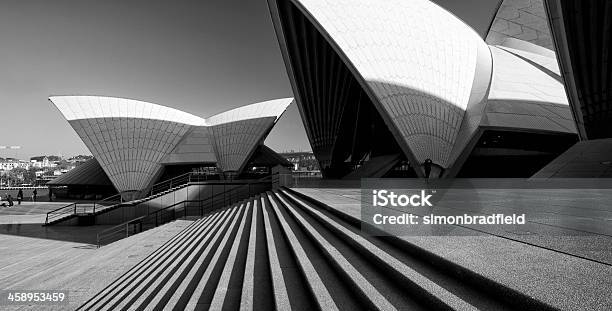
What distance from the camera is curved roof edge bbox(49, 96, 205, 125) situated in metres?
28.3

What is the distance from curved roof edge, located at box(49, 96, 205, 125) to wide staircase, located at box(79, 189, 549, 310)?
2816 centimetres

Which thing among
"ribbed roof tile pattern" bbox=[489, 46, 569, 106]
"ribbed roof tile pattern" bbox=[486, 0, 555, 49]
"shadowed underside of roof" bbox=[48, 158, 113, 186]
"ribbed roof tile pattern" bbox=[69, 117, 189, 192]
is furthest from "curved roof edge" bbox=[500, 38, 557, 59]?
"shadowed underside of roof" bbox=[48, 158, 113, 186]

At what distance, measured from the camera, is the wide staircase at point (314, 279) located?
245cm

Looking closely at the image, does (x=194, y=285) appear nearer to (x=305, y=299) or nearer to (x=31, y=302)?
(x=305, y=299)

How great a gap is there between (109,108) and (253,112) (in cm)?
1463

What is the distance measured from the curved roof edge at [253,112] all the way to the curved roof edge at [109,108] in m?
4.48

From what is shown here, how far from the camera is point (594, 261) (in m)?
2.60

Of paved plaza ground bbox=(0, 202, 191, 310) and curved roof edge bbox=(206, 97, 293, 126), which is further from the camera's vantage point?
curved roof edge bbox=(206, 97, 293, 126)

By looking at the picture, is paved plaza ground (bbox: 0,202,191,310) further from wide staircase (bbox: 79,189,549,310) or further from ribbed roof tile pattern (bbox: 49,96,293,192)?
ribbed roof tile pattern (bbox: 49,96,293,192)

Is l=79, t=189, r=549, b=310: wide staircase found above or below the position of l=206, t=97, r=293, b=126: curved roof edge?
below


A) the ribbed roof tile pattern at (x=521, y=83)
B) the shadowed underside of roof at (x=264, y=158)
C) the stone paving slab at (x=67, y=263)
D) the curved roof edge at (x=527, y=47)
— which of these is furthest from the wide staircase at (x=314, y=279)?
the shadowed underside of roof at (x=264, y=158)

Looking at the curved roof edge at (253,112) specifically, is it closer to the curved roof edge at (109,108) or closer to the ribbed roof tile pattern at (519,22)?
the curved roof edge at (109,108)

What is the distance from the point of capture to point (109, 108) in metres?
30.1

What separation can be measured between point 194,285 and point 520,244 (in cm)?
432
